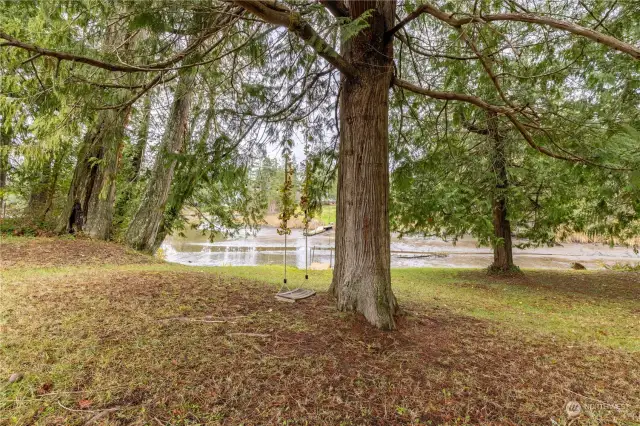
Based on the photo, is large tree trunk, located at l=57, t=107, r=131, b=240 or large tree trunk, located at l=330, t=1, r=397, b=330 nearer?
large tree trunk, located at l=330, t=1, r=397, b=330

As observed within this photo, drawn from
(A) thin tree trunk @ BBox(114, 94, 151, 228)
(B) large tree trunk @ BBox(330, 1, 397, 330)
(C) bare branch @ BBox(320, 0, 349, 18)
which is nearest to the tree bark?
(A) thin tree trunk @ BBox(114, 94, 151, 228)

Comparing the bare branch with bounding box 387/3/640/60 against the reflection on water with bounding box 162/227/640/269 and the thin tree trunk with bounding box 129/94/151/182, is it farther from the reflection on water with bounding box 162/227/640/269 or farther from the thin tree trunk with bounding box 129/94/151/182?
the reflection on water with bounding box 162/227/640/269

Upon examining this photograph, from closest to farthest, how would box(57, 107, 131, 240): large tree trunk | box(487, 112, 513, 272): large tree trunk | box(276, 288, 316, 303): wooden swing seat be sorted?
box(276, 288, 316, 303): wooden swing seat, box(487, 112, 513, 272): large tree trunk, box(57, 107, 131, 240): large tree trunk

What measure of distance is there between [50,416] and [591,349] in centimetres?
426

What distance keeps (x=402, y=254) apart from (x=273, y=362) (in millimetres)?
16483

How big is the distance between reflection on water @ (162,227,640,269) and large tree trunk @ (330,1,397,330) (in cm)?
991

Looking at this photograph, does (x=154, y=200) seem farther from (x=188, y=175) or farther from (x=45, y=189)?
(x=188, y=175)

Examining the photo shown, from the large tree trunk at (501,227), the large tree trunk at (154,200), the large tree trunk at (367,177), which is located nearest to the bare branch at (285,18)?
the large tree trunk at (367,177)

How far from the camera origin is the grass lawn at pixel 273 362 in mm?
1866

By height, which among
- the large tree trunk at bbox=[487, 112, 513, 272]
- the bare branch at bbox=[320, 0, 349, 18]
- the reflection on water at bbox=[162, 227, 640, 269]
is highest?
the bare branch at bbox=[320, 0, 349, 18]

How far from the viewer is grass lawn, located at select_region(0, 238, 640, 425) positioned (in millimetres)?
1866

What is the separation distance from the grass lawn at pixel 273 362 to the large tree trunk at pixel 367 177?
1.00 ft

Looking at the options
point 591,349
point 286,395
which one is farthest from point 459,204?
point 286,395

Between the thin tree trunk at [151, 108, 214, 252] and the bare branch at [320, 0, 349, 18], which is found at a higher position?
the bare branch at [320, 0, 349, 18]
